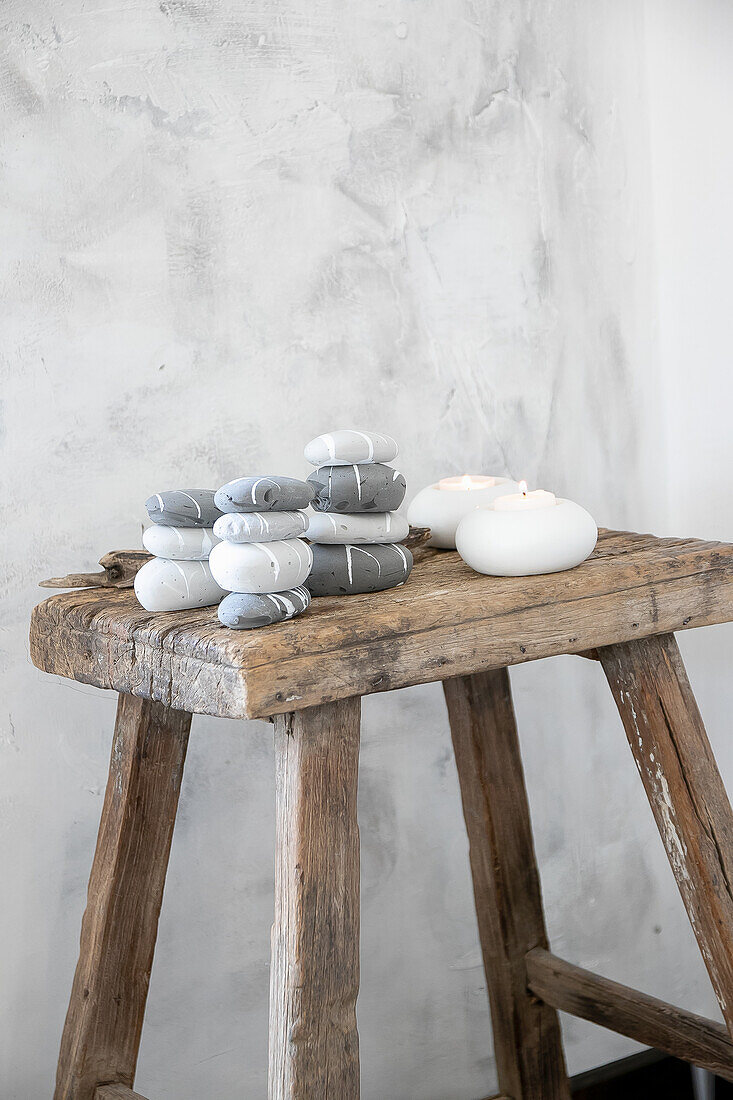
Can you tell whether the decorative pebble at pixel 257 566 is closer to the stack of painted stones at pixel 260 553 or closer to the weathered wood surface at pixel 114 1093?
the stack of painted stones at pixel 260 553

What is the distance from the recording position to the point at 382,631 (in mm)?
643

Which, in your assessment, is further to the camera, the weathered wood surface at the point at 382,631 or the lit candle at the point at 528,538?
the lit candle at the point at 528,538

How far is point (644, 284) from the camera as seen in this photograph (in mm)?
1342

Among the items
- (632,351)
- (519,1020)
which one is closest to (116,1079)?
(519,1020)

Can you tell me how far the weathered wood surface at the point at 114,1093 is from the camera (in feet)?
2.72

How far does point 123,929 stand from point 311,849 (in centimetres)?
30

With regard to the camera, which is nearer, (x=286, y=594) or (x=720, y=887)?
(x=286, y=594)

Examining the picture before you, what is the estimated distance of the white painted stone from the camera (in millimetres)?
706

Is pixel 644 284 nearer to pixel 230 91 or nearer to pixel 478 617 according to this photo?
pixel 230 91

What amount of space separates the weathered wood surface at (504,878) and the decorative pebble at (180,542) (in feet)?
1.23

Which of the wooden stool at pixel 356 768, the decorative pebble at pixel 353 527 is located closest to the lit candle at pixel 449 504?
the wooden stool at pixel 356 768

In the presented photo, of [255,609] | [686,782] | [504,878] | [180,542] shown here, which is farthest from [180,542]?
[504,878]

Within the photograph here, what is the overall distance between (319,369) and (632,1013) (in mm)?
736

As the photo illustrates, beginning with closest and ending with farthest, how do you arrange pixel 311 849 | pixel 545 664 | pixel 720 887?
pixel 311 849, pixel 720 887, pixel 545 664
